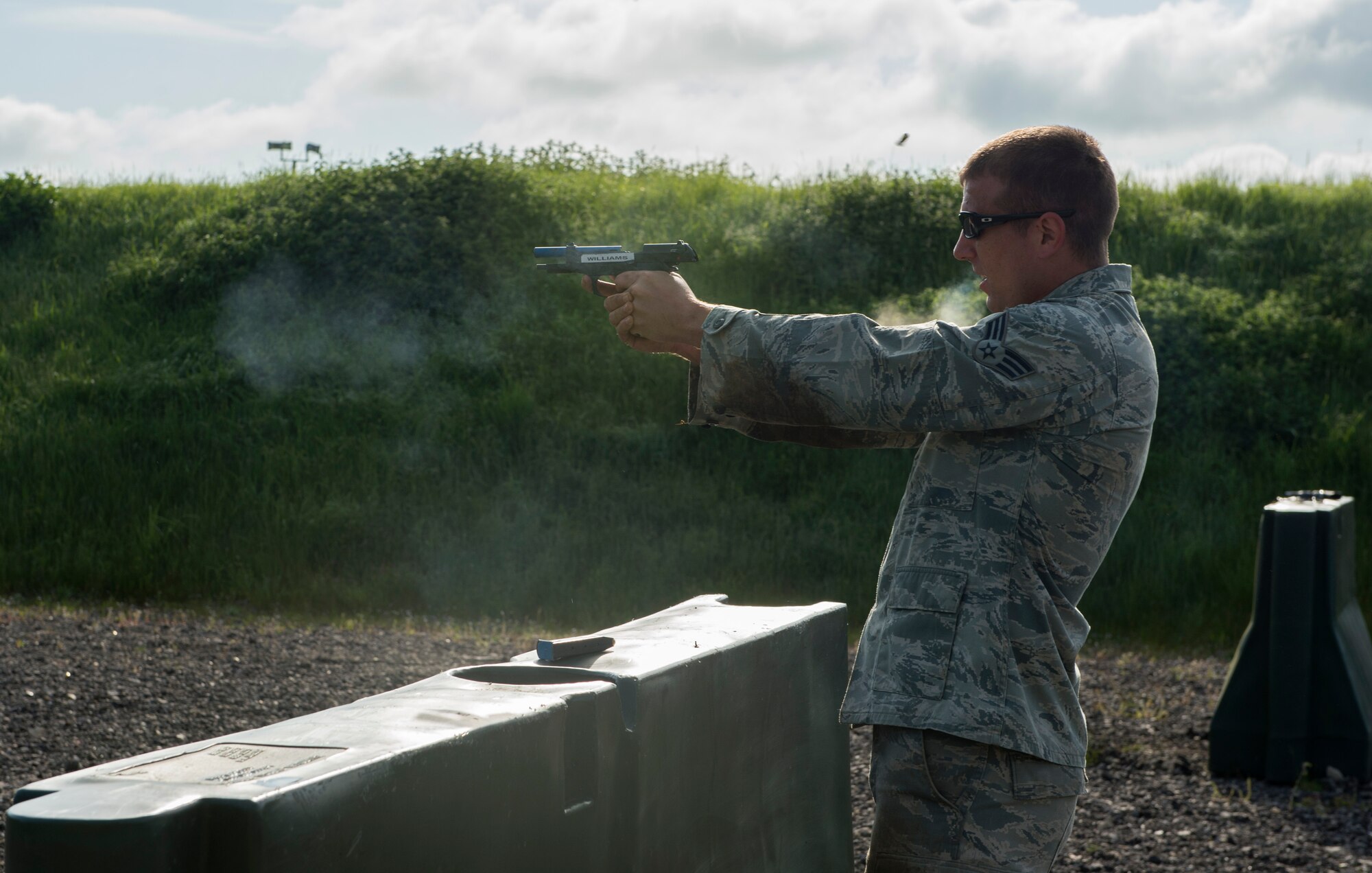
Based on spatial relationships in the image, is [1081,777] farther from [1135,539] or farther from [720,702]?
[1135,539]

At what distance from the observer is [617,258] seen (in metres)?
2.51

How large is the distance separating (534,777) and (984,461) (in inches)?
37.2

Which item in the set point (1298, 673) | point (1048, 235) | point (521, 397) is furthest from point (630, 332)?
point (521, 397)

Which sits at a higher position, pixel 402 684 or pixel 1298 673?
pixel 1298 673

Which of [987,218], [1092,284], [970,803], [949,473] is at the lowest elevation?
[970,803]

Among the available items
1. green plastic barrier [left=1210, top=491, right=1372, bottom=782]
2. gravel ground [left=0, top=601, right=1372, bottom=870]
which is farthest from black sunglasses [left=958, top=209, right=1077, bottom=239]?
green plastic barrier [left=1210, top=491, right=1372, bottom=782]

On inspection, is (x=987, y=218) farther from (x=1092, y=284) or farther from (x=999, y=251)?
(x=1092, y=284)

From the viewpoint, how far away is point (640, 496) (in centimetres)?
1117

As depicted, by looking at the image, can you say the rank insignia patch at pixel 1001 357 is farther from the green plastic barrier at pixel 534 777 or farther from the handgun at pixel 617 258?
the green plastic barrier at pixel 534 777

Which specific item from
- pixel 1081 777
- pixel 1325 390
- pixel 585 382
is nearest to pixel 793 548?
pixel 585 382

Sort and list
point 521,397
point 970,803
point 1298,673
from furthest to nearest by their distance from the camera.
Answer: point 521,397 < point 1298,673 < point 970,803

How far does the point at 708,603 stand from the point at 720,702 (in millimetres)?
635

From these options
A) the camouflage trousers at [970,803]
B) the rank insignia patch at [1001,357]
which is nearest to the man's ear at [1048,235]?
the rank insignia patch at [1001,357]

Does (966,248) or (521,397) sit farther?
(521,397)
